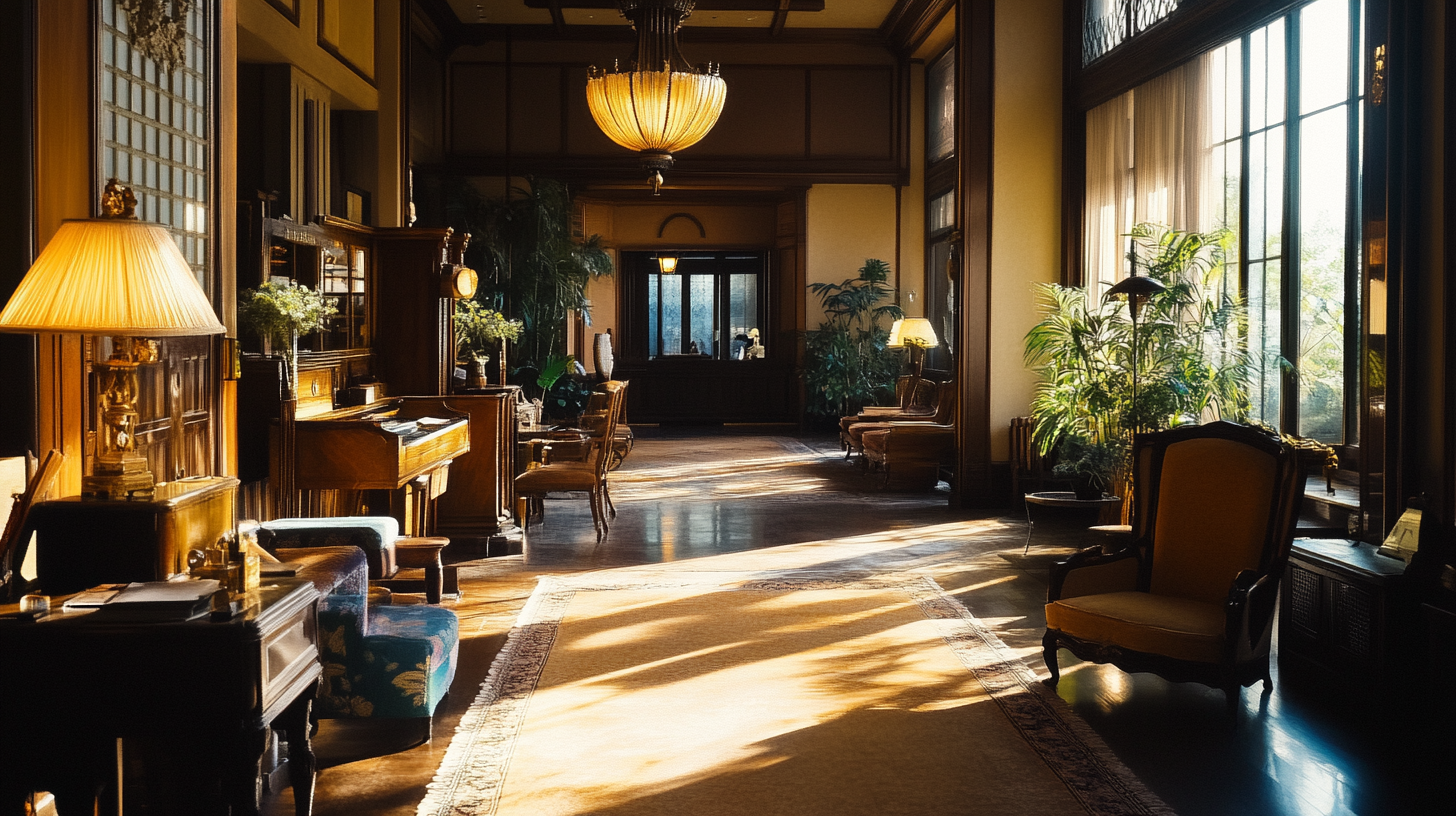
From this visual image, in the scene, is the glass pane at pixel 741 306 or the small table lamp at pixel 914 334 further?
the glass pane at pixel 741 306

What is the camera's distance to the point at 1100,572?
479 centimetres

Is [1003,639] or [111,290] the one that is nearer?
[111,290]

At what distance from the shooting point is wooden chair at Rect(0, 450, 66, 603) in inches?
97.9

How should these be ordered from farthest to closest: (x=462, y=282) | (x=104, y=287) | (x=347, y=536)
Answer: (x=462, y=282) < (x=347, y=536) < (x=104, y=287)

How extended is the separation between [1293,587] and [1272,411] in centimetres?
227

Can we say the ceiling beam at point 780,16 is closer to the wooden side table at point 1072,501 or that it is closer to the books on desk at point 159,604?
the wooden side table at point 1072,501

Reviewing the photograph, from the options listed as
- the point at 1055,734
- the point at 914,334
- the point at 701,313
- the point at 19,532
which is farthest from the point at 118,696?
the point at 701,313

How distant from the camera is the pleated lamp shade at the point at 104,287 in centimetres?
250

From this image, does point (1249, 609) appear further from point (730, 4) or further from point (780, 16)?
point (780, 16)

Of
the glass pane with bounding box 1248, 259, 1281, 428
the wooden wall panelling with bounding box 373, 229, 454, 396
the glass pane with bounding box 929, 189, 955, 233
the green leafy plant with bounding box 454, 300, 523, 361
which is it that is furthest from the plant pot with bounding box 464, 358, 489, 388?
the glass pane with bounding box 929, 189, 955, 233

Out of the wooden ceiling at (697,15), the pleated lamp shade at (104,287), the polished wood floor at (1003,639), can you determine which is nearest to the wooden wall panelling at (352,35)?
the wooden ceiling at (697,15)

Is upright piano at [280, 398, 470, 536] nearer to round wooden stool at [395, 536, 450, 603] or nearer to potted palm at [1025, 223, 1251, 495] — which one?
round wooden stool at [395, 536, 450, 603]

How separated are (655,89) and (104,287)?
4920 mm

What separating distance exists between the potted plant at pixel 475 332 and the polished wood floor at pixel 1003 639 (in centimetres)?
134
